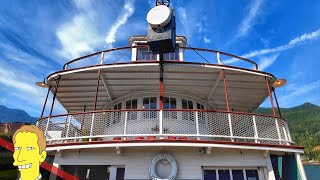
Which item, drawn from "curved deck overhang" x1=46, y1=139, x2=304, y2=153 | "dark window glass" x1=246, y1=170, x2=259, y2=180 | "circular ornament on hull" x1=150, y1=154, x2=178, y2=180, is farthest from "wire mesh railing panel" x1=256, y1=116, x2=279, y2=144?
"circular ornament on hull" x1=150, y1=154, x2=178, y2=180

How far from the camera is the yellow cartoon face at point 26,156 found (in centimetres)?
825

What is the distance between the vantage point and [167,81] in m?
12.4

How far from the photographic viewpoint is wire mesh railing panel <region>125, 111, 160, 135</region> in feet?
37.4

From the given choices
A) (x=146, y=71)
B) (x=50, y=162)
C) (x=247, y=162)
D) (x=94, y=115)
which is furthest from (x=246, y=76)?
(x=50, y=162)

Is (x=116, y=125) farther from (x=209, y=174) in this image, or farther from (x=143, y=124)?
(x=209, y=174)

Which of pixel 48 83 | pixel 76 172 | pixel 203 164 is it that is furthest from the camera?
pixel 76 172

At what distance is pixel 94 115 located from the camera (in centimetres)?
959

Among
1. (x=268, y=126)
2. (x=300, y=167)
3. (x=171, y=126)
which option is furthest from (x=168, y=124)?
(x=300, y=167)

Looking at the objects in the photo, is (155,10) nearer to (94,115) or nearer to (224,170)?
(94,115)

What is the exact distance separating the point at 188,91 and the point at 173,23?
4.65 meters

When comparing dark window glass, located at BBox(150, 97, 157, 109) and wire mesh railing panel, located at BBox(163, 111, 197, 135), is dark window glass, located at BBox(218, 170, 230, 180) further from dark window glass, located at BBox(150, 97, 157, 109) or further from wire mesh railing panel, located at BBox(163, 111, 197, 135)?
dark window glass, located at BBox(150, 97, 157, 109)

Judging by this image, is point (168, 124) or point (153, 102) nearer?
point (168, 124)

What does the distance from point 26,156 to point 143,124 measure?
539 cm

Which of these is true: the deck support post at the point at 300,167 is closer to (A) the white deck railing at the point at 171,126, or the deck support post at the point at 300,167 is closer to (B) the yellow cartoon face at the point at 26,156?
(A) the white deck railing at the point at 171,126
